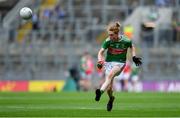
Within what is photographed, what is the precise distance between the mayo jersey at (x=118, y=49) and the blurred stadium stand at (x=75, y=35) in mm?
19482

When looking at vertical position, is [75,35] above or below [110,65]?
below

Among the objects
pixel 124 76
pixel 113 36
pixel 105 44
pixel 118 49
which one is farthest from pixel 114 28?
pixel 124 76

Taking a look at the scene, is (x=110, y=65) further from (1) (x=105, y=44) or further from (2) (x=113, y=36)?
(2) (x=113, y=36)

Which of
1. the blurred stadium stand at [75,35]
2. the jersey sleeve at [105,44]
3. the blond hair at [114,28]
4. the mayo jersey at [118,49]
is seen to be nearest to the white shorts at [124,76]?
the blurred stadium stand at [75,35]

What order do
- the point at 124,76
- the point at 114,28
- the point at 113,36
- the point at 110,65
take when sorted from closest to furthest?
the point at 114,28 → the point at 113,36 → the point at 110,65 → the point at 124,76

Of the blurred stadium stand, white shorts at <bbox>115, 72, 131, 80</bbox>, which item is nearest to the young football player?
the blurred stadium stand

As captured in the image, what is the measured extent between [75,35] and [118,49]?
69.6ft

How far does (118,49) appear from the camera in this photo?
17.8 metres

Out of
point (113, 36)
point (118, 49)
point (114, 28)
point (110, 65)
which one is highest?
point (114, 28)

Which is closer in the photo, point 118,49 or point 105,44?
point 105,44

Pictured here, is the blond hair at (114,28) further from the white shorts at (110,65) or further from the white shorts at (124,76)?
the white shorts at (124,76)

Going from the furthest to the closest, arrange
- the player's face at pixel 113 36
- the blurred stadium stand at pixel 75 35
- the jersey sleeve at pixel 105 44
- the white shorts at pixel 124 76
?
the white shorts at pixel 124 76 → the blurred stadium stand at pixel 75 35 → the jersey sleeve at pixel 105 44 → the player's face at pixel 113 36

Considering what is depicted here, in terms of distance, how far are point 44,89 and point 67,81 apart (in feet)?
4.22

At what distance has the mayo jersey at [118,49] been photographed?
17734mm
